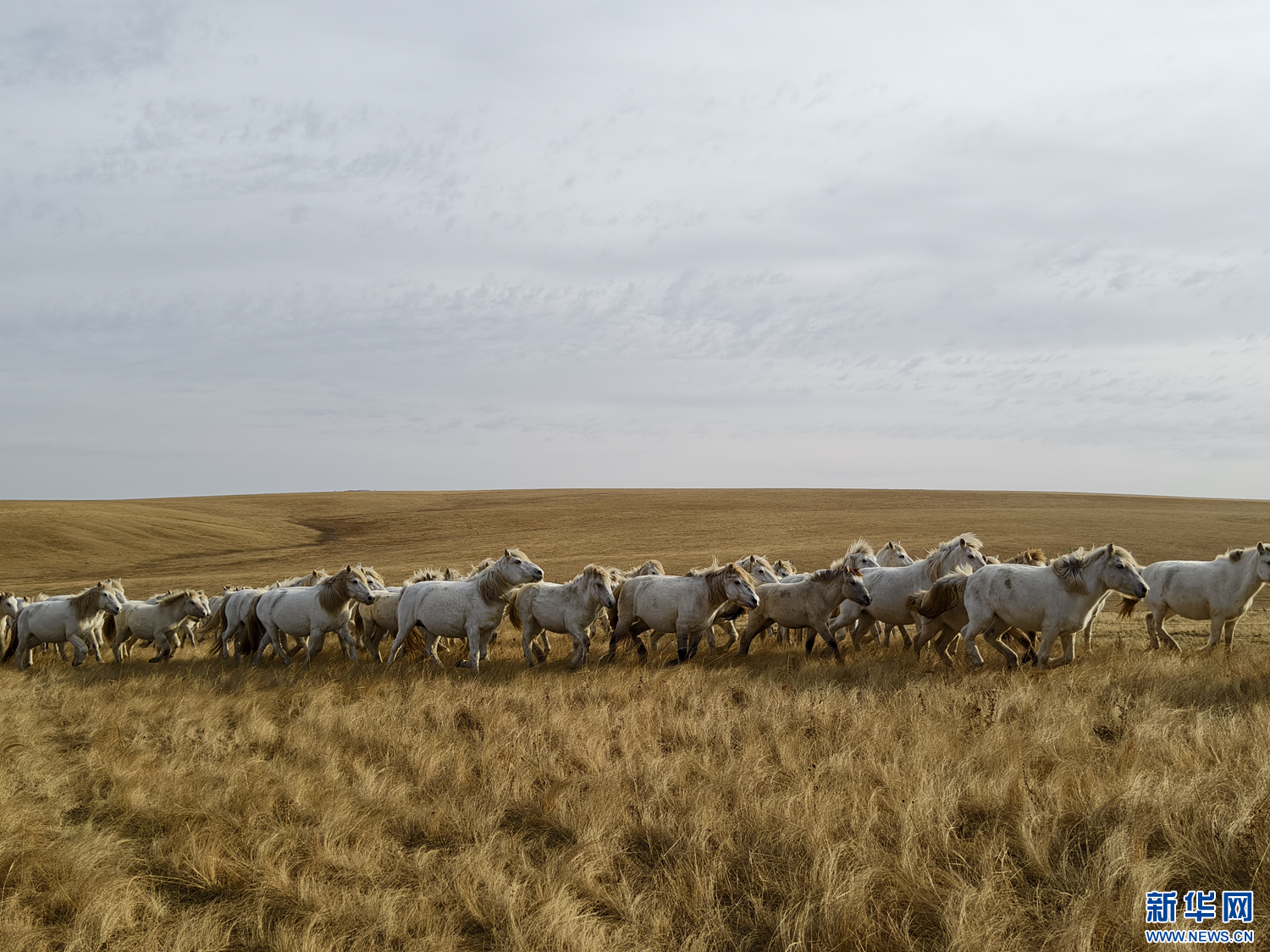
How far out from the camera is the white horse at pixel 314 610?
46.4 feet

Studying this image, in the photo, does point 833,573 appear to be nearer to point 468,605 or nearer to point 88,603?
point 468,605

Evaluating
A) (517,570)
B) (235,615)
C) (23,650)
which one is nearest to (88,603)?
(23,650)

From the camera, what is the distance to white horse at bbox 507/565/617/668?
12.9 meters

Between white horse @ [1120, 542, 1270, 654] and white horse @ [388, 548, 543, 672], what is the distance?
36.7 ft

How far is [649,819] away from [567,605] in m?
7.50

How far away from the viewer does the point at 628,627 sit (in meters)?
14.0

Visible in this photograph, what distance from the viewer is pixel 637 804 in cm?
632

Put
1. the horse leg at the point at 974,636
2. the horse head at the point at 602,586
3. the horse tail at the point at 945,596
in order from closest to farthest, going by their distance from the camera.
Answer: the horse leg at the point at 974,636
the horse tail at the point at 945,596
the horse head at the point at 602,586

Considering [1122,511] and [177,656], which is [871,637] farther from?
[1122,511]

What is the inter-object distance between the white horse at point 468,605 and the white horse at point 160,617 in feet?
17.3

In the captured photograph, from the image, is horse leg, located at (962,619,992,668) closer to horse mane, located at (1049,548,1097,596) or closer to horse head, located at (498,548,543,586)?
horse mane, located at (1049,548,1097,596)

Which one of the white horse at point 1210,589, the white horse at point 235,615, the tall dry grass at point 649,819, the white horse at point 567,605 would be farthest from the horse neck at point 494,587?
the white horse at point 1210,589

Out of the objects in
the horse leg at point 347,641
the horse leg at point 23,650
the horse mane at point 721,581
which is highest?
the horse mane at point 721,581

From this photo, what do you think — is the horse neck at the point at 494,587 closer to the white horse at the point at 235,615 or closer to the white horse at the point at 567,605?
the white horse at the point at 567,605
